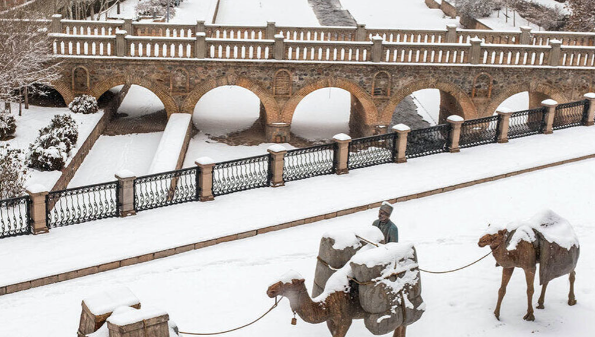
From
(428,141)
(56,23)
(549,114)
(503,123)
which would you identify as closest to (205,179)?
(428,141)

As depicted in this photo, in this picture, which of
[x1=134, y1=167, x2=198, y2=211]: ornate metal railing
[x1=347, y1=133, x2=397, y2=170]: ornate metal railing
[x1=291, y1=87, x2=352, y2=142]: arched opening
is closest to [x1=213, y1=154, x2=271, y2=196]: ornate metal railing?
[x1=134, y1=167, x2=198, y2=211]: ornate metal railing

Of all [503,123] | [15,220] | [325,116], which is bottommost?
[325,116]

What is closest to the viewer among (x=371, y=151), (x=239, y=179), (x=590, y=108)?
(x=239, y=179)

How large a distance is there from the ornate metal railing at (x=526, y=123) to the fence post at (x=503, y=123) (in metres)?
0.36

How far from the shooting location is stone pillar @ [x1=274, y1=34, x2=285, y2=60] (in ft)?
83.4

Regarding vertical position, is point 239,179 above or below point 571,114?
below

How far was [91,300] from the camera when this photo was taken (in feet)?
28.5

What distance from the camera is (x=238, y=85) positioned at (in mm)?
25812

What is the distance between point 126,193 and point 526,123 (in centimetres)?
1142

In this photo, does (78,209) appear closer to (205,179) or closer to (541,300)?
(205,179)

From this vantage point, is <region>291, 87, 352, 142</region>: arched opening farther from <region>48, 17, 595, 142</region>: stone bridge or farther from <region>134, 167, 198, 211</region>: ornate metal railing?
<region>134, 167, 198, 211</region>: ornate metal railing

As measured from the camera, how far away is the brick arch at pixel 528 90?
88.8 ft

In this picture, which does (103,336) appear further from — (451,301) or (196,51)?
(196,51)

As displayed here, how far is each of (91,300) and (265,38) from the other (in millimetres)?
19833
